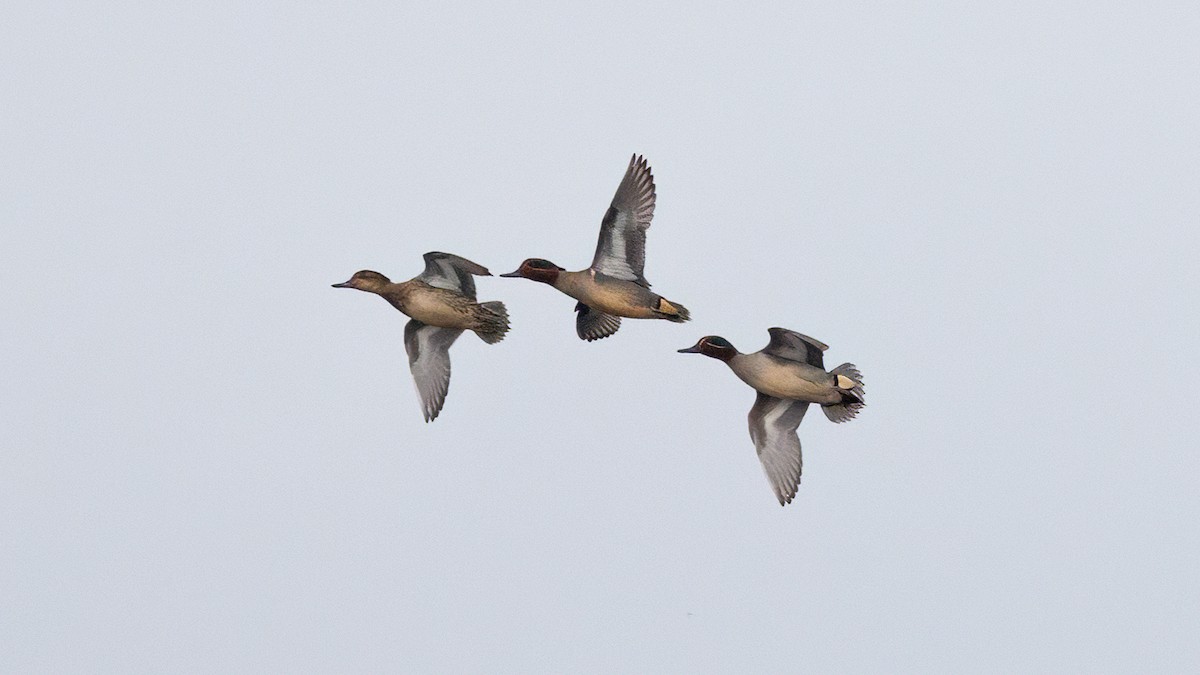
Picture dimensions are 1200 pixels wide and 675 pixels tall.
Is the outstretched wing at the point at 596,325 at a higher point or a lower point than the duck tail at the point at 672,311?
higher

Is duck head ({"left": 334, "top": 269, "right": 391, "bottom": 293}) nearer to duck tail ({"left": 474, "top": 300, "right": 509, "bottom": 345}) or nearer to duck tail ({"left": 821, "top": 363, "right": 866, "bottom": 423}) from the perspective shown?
duck tail ({"left": 474, "top": 300, "right": 509, "bottom": 345})

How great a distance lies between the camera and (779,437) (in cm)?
2575

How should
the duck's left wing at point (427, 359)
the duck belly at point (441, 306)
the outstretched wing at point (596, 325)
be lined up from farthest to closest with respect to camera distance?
the outstretched wing at point (596, 325) < the duck's left wing at point (427, 359) < the duck belly at point (441, 306)

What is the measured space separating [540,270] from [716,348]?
220cm

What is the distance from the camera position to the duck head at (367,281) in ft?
86.6

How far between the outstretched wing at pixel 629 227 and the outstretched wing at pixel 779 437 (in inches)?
72.8

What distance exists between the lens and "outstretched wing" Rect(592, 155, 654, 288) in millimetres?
25750

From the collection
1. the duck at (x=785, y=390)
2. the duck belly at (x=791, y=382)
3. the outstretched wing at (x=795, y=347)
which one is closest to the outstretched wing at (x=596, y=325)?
the duck at (x=785, y=390)

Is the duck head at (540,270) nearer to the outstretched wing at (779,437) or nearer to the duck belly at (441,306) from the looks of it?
the duck belly at (441,306)

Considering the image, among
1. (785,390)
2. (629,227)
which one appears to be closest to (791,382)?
(785,390)

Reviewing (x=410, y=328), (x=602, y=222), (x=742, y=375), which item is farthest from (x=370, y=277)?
(x=742, y=375)

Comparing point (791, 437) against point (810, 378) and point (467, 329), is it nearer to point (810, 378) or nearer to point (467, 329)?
point (810, 378)

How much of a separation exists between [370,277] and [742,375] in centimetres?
432

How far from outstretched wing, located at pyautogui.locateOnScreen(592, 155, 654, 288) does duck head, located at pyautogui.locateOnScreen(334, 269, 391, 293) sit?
2.37 meters
